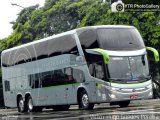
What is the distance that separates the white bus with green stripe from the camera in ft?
68.1

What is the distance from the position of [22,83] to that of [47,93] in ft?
8.66

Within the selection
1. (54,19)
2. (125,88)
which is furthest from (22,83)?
(54,19)

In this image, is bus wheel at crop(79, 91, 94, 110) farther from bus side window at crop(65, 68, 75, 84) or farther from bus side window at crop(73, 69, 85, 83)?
bus side window at crop(65, 68, 75, 84)

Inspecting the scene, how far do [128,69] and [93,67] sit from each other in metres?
1.46

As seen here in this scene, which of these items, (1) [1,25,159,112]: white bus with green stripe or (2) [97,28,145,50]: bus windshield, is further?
(2) [97,28,145,50]: bus windshield

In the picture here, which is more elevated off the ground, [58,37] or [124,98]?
[58,37]

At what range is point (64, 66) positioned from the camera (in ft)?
75.8

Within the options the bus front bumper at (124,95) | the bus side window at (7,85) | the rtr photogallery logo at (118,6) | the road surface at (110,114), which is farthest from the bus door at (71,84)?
the rtr photogallery logo at (118,6)

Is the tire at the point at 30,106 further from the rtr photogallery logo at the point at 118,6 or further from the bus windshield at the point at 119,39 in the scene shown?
the rtr photogallery logo at the point at 118,6

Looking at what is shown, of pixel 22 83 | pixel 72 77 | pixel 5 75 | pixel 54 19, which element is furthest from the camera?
pixel 54 19

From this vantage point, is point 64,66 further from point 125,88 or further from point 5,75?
point 5,75

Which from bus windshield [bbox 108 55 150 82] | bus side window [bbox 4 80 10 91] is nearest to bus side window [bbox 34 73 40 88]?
bus side window [bbox 4 80 10 91]

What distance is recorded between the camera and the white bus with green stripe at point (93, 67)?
20750 mm

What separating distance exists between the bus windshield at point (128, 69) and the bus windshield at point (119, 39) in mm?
541
